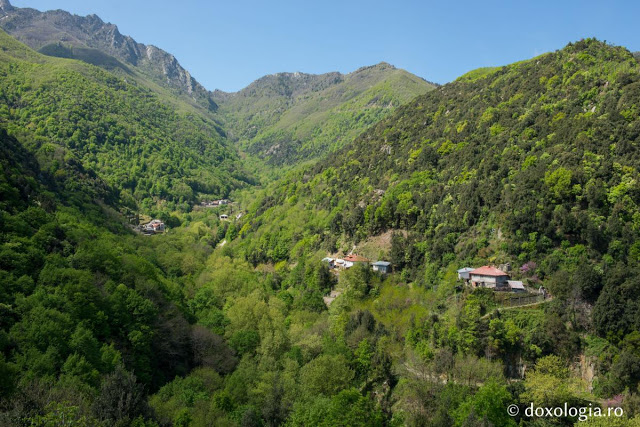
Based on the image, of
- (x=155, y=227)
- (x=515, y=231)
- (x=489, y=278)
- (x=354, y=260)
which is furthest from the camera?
(x=155, y=227)

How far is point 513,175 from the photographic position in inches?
2290

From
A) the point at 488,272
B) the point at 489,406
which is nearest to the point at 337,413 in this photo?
the point at 489,406

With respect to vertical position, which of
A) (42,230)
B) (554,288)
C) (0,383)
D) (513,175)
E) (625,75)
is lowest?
(0,383)

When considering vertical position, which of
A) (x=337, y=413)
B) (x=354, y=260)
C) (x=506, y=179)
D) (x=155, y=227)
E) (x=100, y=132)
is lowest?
(x=337, y=413)

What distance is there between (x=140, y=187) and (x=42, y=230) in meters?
108

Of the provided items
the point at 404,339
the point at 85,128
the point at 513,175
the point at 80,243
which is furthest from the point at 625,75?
the point at 85,128

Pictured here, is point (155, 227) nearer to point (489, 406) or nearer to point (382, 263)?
point (382, 263)

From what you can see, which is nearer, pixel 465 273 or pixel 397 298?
pixel 465 273

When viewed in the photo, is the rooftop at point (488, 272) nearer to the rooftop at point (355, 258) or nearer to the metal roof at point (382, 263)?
the metal roof at point (382, 263)

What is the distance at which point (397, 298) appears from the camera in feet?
187

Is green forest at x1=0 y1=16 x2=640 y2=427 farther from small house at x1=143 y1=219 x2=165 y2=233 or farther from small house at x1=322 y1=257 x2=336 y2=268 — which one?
small house at x1=143 y1=219 x2=165 y2=233

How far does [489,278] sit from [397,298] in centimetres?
1349

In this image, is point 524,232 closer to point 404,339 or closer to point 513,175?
point 513,175

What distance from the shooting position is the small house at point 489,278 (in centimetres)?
4669
